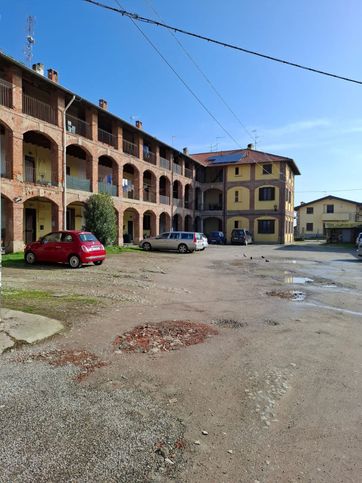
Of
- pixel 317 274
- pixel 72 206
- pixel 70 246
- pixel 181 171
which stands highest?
pixel 181 171

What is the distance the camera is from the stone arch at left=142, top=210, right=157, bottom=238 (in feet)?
114

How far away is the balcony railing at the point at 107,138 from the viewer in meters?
26.7

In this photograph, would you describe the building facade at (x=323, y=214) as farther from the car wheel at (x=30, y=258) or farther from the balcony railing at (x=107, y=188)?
the car wheel at (x=30, y=258)

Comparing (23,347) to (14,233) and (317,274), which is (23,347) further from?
(14,233)

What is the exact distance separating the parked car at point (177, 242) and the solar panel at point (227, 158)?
22974 millimetres

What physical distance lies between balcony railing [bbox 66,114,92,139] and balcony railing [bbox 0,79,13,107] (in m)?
4.61

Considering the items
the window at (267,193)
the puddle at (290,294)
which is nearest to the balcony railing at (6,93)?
the puddle at (290,294)

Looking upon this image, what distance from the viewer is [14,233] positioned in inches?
727

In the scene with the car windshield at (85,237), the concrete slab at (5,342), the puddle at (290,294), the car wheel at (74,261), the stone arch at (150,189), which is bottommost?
the puddle at (290,294)

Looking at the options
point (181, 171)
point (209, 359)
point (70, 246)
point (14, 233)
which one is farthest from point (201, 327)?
point (181, 171)

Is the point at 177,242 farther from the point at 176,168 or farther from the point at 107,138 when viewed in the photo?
the point at 176,168

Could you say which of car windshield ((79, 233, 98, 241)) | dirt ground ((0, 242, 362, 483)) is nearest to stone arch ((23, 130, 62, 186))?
Result: car windshield ((79, 233, 98, 241))

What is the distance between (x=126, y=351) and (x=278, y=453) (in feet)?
8.98

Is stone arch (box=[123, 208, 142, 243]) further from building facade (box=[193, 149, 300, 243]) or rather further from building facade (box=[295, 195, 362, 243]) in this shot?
building facade (box=[295, 195, 362, 243])
